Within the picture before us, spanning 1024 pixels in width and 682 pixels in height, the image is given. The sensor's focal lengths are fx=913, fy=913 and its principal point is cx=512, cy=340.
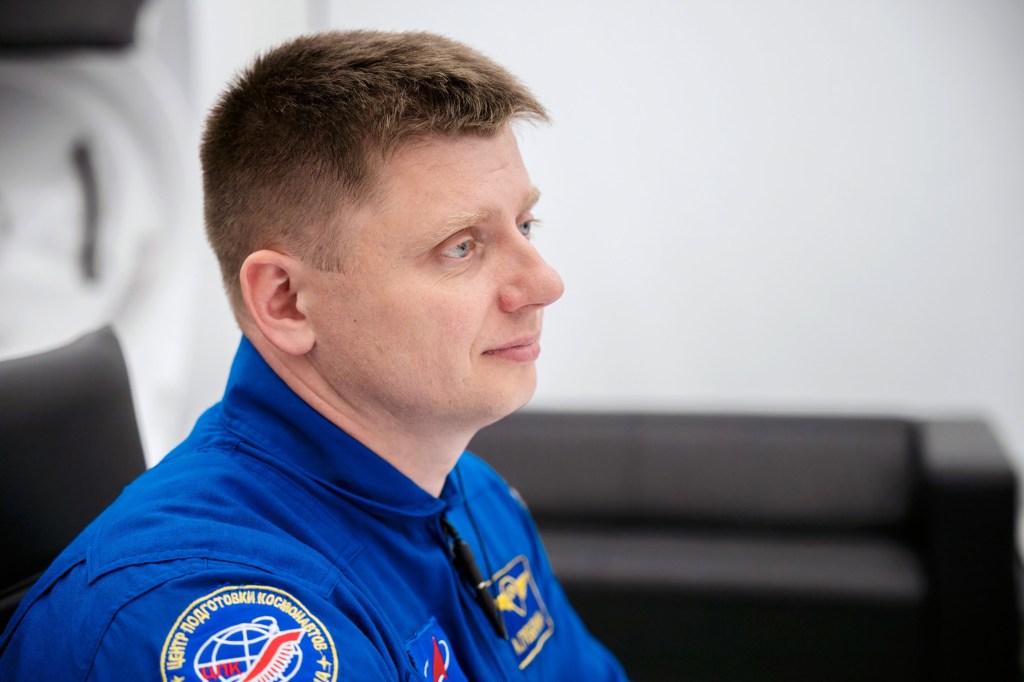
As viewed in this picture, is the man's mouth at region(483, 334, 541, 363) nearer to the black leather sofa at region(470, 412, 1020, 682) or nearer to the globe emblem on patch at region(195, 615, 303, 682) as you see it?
the globe emblem on patch at region(195, 615, 303, 682)

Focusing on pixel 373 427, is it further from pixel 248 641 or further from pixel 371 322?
pixel 248 641

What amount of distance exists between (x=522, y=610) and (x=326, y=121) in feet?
1.87

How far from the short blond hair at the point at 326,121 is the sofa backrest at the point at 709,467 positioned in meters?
1.48

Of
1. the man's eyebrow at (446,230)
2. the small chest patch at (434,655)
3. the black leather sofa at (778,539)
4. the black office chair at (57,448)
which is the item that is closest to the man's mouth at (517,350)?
the man's eyebrow at (446,230)

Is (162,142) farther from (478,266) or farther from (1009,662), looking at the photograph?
(1009,662)

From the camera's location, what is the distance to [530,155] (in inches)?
104

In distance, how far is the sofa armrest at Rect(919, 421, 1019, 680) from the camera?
1.90 m

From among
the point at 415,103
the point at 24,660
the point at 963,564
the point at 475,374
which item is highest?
the point at 415,103

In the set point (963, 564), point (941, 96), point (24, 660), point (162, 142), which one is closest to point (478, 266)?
point (24, 660)

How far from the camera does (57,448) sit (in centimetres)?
87

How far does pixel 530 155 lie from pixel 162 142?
40.9 inches

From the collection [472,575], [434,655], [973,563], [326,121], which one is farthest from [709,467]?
[326,121]

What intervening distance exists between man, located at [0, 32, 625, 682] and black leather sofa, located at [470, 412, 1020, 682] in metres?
1.17

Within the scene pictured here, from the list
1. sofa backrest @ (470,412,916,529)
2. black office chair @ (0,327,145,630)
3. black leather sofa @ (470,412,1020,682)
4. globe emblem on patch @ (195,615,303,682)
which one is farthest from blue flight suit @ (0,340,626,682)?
sofa backrest @ (470,412,916,529)
